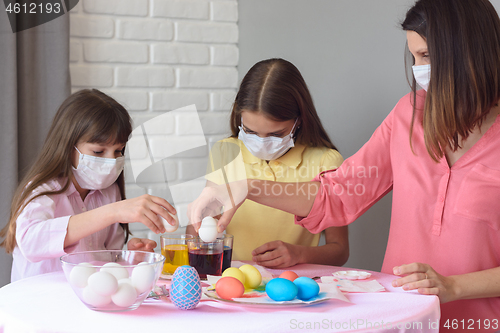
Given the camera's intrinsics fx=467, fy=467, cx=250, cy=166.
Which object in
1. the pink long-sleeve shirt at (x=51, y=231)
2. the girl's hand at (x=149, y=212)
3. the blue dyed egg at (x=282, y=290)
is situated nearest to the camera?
the blue dyed egg at (x=282, y=290)

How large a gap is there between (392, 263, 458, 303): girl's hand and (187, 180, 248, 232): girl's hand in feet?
1.27

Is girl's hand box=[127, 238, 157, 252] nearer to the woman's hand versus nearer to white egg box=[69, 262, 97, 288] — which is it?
the woman's hand

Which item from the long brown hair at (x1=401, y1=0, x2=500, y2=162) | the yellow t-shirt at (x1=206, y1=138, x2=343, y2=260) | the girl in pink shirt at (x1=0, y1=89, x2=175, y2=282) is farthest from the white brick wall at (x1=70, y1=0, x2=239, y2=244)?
the long brown hair at (x1=401, y1=0, x2=500, y2=162)

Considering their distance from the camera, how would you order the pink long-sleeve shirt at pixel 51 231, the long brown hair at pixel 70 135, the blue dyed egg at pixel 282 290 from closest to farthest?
the blue dyed egg at pixel 282 290, the pink long-sleeve shirt at pixel 51 231, the long brown hair at pixel 70 135

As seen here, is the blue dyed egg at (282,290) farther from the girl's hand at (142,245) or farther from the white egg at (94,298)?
the girl's hand at (142,245)

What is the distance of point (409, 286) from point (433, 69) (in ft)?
1.53

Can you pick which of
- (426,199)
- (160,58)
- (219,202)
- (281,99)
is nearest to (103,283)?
(219,202)

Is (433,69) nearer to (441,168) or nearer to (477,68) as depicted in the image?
(477,68)

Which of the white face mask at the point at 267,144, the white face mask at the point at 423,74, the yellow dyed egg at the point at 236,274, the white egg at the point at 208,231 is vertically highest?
the white face mask at the point at 423,74

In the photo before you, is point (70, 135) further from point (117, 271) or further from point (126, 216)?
point (117, 271)

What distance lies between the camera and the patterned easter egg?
77cm

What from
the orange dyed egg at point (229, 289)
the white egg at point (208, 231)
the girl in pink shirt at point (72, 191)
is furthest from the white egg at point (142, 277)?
the girl in pink shirt at point (72, 191)

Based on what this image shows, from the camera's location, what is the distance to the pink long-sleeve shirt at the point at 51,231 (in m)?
1.14

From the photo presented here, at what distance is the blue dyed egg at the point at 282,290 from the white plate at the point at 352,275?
0.25m
